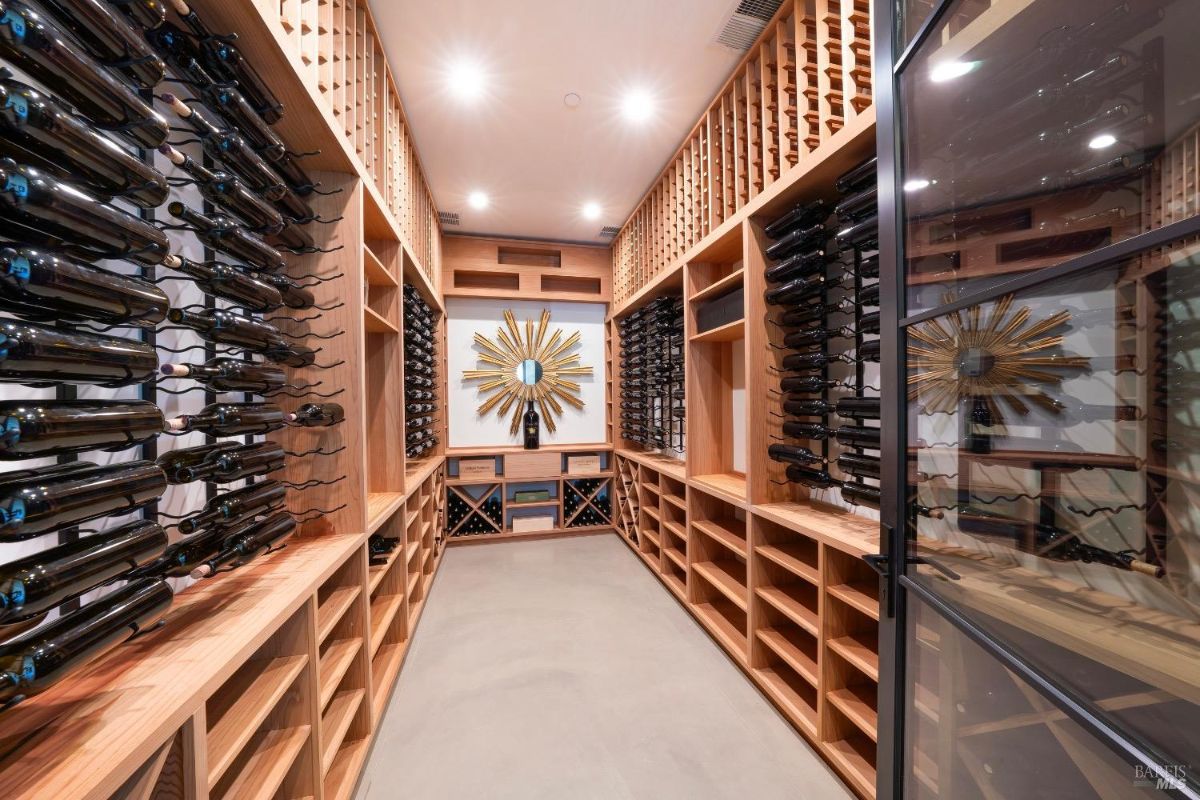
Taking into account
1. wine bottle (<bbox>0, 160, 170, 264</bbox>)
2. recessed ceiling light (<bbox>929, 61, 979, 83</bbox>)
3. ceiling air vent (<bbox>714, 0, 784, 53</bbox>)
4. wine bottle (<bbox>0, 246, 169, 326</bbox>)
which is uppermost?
ceiling air vent (<bbox>714, 0, 784, 53</bbox>)

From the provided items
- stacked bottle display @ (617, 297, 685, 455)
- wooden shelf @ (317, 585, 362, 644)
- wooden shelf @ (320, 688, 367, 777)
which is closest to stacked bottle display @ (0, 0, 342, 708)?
wooden shelf @ (317, 585, 362, 644)

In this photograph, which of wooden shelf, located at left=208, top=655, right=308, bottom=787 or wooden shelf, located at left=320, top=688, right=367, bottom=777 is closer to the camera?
wooden shelf, located at left=208, top=655, right=308, bottom=787

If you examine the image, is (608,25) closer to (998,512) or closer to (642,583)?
(998,512)

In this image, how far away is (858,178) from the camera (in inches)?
62.3

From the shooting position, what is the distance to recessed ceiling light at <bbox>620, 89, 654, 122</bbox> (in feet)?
8.07

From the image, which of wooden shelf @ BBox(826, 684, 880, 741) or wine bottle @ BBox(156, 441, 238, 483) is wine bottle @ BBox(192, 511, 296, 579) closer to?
wine bottle @ BBox(156, 441, 238, 483)

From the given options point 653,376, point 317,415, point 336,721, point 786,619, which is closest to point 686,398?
point 653,376

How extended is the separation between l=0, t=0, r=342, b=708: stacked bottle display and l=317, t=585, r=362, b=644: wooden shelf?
1.40 ft

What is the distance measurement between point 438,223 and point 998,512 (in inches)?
171

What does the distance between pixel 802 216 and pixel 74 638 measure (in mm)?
2418

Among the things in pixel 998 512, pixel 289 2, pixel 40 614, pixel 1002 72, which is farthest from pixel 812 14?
pixel 40 614

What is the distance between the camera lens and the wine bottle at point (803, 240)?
189 cm

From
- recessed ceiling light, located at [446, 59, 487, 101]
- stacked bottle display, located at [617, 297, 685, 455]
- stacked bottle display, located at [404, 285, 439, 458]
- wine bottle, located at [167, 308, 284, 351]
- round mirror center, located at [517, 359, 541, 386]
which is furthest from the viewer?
round mirror center, located at [517, 359, 541, 386]

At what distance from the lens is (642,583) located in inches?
132
